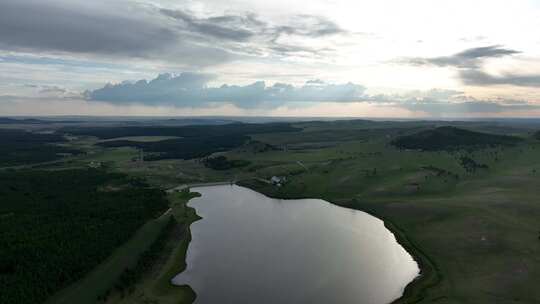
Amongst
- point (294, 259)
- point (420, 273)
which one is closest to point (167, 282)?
point (294, 259)

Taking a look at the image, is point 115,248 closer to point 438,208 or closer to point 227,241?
point 227,241

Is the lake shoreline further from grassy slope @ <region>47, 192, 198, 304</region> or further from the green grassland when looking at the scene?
grassy slope @ <region>47, 192, 198, 304</region>

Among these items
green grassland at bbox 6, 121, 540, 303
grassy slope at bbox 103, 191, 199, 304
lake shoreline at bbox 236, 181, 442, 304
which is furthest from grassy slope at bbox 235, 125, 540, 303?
grassy slope at bbox 103, 191, 199, 304

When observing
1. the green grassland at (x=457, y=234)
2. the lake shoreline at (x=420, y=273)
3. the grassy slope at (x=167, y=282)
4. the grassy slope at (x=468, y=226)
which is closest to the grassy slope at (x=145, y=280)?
A: the grassy slope at (x=167, y=282)

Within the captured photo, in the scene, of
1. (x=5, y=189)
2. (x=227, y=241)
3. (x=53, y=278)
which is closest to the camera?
(x=53, y=278)

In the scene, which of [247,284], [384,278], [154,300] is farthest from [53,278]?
[384,278]

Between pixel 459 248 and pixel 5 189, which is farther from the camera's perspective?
pixel 5 189

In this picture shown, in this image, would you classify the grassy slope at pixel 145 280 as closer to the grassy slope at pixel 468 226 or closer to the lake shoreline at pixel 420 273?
the lake shoreline at pixel 420 273

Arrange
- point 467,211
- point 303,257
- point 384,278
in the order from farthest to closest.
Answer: point 467,211 → point 303,257 → point 384,278

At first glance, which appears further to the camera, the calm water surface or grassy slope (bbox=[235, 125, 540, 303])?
grassy slope (bbox=[235, 125, 540, 303])
